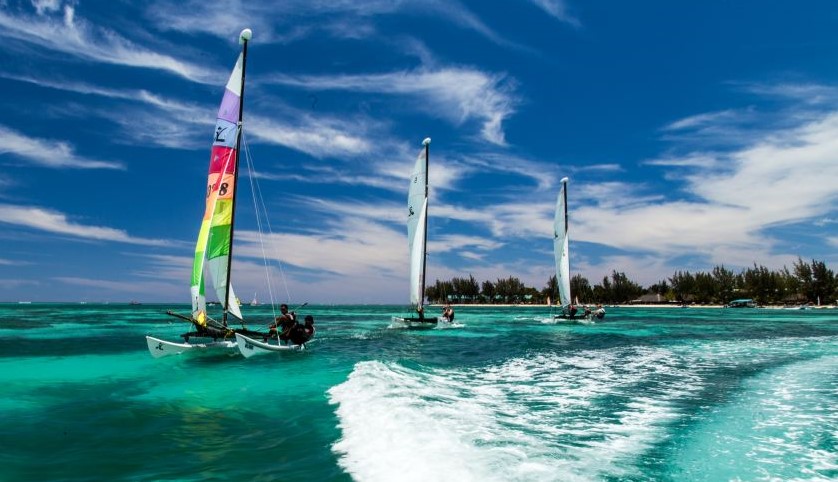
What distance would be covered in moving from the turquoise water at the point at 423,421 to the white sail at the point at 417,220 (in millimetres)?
25376

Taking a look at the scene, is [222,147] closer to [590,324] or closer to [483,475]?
[483,475]

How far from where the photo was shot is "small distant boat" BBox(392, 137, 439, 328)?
47.3 meters

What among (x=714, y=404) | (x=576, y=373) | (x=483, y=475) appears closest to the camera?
(x=483, y=475)

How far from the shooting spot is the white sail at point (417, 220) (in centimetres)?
4744

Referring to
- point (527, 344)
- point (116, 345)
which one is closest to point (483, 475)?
point (527, 344)

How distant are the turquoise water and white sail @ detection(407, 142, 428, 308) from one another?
2538 cm

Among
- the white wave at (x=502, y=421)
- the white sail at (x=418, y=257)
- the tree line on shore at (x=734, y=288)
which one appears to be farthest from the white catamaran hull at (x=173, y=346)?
the tree line on shore at (x=734, y=288)

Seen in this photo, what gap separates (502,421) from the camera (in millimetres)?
11219

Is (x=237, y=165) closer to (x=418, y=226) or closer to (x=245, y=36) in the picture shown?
(x=245, y=36)

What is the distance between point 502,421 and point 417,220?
37109mm

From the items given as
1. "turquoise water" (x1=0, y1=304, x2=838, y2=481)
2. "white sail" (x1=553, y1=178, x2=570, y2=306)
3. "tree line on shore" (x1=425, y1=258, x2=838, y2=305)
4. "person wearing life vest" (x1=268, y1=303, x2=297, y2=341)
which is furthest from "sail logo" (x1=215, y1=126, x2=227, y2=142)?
"tree line on shore" (x1=425, y1=258, x2=838, y2=305)

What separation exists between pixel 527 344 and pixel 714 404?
19535mm

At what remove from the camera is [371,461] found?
841cm

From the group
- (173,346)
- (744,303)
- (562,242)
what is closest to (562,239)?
(562,242)
